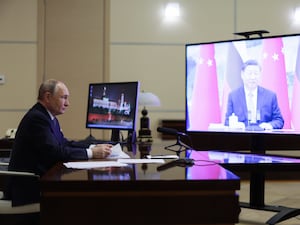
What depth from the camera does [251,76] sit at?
133 inches

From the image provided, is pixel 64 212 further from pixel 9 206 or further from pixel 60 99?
pixel 60 99

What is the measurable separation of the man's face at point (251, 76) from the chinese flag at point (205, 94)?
0.26 m

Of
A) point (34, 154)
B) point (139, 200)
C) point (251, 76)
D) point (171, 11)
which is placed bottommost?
point (139, 200)

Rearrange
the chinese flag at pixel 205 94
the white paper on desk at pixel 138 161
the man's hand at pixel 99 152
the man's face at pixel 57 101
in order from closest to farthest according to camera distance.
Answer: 1. the white paper on desk at pixel 138 161
2. the man's hand at pixel 99 152
3. the man's face at pixel 57 101
4. the chinese flag at pixel 205 94

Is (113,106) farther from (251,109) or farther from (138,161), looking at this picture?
(138,161)

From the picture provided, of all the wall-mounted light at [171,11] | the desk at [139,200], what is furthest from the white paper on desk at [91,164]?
the wall-mounted light at [171,11]

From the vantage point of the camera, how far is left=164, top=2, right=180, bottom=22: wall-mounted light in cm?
549

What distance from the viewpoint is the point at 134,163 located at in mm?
2096

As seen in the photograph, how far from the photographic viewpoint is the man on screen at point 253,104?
3.28m

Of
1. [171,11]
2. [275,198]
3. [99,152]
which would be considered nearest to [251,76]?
[99,152]

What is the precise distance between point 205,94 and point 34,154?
5.79ft

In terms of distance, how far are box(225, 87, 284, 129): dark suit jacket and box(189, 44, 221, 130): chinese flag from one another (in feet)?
0.44

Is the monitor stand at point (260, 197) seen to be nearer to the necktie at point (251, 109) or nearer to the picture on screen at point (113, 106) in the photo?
the necktie at point (251, 109)

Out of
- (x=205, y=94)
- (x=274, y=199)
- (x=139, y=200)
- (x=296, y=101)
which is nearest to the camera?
(x=139, y=200)
